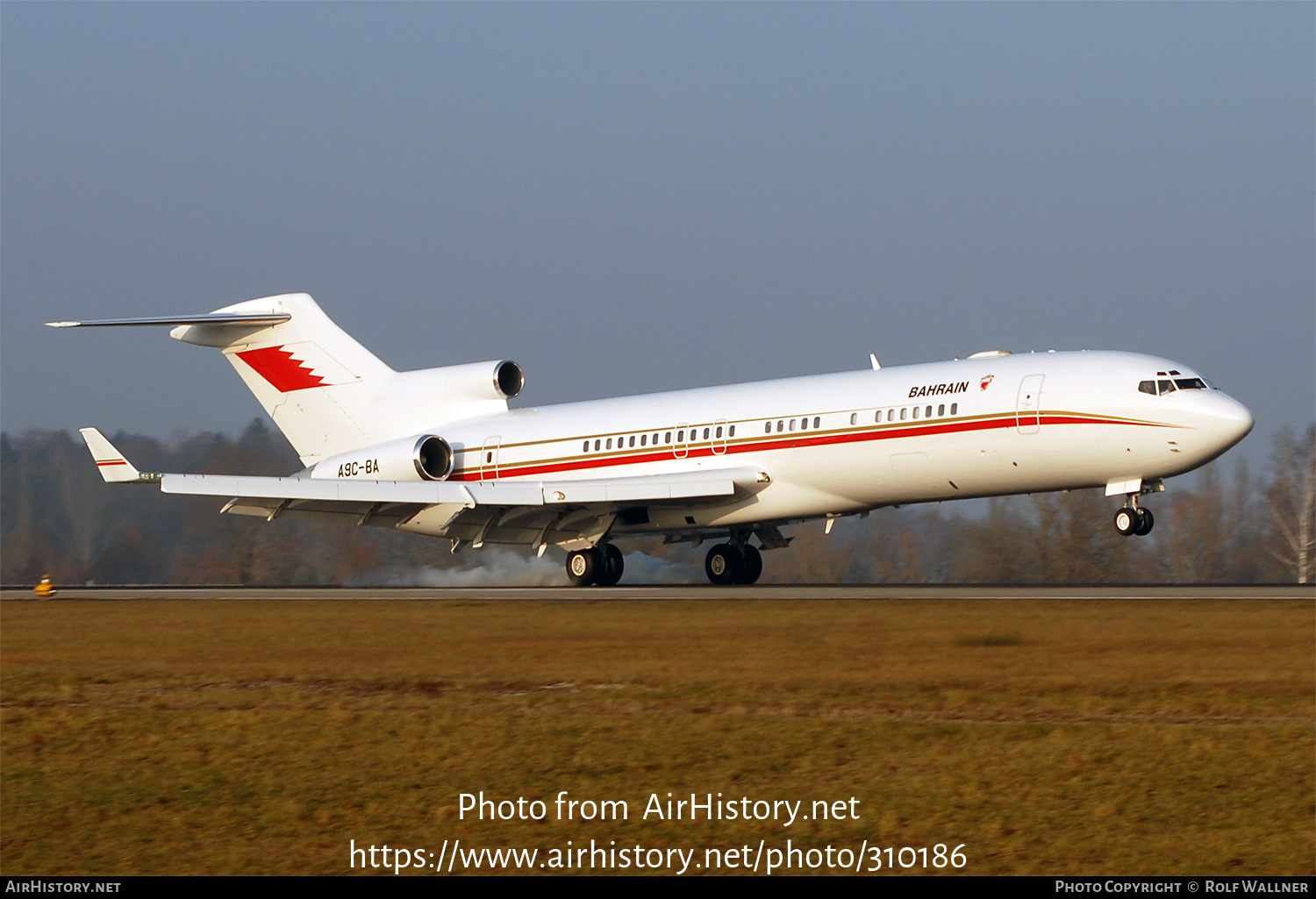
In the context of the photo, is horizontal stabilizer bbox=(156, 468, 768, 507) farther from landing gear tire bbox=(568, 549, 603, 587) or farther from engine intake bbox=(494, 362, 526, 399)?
engine intake bbox=(494, 362, 526, 399)

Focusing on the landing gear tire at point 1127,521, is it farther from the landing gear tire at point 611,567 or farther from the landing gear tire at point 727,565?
the landing gear tire at point 611,567

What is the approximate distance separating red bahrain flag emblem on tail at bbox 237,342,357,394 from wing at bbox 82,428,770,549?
17.0 feet

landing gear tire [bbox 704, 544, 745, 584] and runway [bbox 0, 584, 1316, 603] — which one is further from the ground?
landing gear tire [bbox 704, 544, 745, 584]

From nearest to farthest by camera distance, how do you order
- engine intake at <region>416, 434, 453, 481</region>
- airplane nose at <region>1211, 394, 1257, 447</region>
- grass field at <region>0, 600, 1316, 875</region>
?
grass field at <region>0, 600, 1316, 875</region> < airplane nose at <region>1211, 394, 1257, 447</region> < engine intake at <region>416, 434, 453, 481</region>

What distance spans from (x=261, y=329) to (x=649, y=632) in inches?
861

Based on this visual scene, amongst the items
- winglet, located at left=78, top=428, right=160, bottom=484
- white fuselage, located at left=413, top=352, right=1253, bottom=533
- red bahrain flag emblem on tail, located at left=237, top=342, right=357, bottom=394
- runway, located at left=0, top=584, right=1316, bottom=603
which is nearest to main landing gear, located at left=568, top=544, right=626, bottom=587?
runway, located at left=0, top=584, right=1316, bottom=603

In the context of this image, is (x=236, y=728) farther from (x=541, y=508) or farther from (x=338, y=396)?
(x=338, y=396)

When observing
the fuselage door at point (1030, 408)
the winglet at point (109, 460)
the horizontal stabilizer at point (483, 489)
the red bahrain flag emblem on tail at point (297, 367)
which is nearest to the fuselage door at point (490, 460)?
the horizontal stabilizer at point (483, 489)

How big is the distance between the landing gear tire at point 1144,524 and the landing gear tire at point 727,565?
1006cm

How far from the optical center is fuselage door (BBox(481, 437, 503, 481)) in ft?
118

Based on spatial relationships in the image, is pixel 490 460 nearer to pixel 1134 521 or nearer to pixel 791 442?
pixel 791 442

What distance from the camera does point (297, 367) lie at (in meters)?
39.0

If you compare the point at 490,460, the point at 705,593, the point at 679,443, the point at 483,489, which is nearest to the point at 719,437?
the point at 679,443

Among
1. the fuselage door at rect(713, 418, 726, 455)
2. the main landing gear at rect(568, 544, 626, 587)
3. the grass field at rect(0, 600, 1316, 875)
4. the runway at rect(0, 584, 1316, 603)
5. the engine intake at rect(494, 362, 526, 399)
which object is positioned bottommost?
the grass field at rect(0, 600, 1316, 875)
